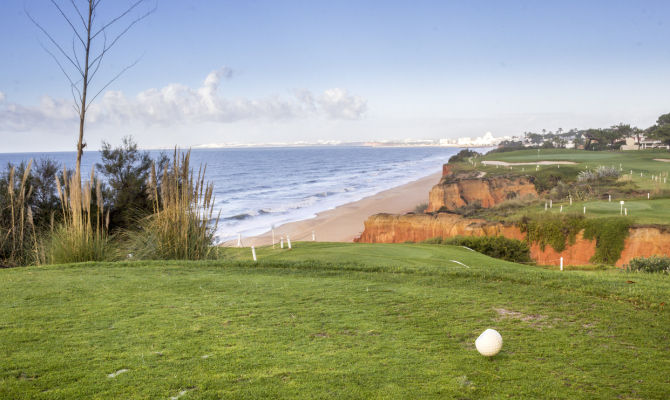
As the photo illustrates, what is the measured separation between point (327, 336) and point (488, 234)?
21.3 metres

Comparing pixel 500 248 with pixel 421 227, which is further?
pixel 421 227

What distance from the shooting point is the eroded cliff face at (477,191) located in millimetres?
40219

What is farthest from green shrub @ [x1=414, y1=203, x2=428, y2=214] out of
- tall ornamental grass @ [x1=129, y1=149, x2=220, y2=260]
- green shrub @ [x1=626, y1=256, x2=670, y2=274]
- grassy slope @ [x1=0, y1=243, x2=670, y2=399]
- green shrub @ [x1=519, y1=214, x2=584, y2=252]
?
grassy slope @ [x1=0, y1=243, x2=670, y2=399]

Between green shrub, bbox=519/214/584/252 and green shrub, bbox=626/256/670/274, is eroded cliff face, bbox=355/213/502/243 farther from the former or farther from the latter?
green shrub, bbox=626/256/670/274

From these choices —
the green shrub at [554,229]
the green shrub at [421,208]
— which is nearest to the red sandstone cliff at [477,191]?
the green shrub at [421,208]

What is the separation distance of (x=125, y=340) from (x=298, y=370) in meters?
1.82

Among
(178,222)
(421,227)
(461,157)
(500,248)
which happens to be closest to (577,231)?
(500,248)

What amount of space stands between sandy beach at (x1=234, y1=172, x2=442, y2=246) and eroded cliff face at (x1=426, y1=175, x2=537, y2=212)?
4.45 meters

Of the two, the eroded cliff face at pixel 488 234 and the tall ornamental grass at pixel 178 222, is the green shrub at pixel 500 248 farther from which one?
the tall ornamental grass at pixel 178 222

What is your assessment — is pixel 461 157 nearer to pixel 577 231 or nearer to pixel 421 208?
pixel 421 208

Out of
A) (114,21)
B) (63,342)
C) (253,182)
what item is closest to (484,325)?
(63,342)

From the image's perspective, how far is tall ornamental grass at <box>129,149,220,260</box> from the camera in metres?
9.31

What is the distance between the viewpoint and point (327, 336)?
4590 mm

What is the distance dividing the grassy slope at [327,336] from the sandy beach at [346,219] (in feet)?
55.0
